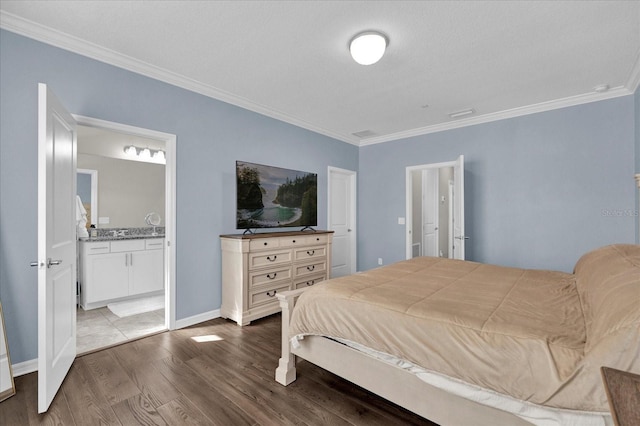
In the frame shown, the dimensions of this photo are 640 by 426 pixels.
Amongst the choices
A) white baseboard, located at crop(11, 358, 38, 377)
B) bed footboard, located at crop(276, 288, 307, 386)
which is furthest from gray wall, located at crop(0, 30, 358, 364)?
bed footboard, located at crop(276, 288, 307, 386)

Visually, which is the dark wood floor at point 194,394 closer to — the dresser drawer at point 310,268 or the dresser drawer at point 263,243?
the dresser drawer at point 263,243

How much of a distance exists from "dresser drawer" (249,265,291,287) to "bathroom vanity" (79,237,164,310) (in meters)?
1.85

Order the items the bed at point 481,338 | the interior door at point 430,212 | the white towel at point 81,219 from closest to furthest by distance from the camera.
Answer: the bed at point 481,338 < the white towel at point 81,219 < the interior door at point 430,212

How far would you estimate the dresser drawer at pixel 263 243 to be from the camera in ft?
10.7

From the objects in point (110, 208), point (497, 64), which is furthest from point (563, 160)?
point (110, 208)

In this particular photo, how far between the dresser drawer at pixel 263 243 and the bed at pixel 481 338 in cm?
125

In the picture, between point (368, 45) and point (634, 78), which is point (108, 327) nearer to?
point (368, 45)

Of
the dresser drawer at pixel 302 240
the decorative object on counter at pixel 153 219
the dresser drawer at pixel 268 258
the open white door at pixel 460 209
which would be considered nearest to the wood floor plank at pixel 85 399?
the dresser drawer at pixel 268 258

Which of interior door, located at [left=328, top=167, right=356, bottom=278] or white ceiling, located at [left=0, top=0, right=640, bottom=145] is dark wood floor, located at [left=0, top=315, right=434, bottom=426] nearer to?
white ceiling, located at [left=0, top=0, right=640, bottom=145]

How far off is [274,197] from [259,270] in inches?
42.0

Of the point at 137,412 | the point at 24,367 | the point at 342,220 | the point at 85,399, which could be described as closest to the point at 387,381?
the point at 137,412

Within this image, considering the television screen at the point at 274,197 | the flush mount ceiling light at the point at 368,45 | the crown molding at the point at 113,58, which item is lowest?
the television screen at the point at 274,197

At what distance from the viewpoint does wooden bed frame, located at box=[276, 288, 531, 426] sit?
1.34 m

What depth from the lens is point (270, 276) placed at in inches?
136
